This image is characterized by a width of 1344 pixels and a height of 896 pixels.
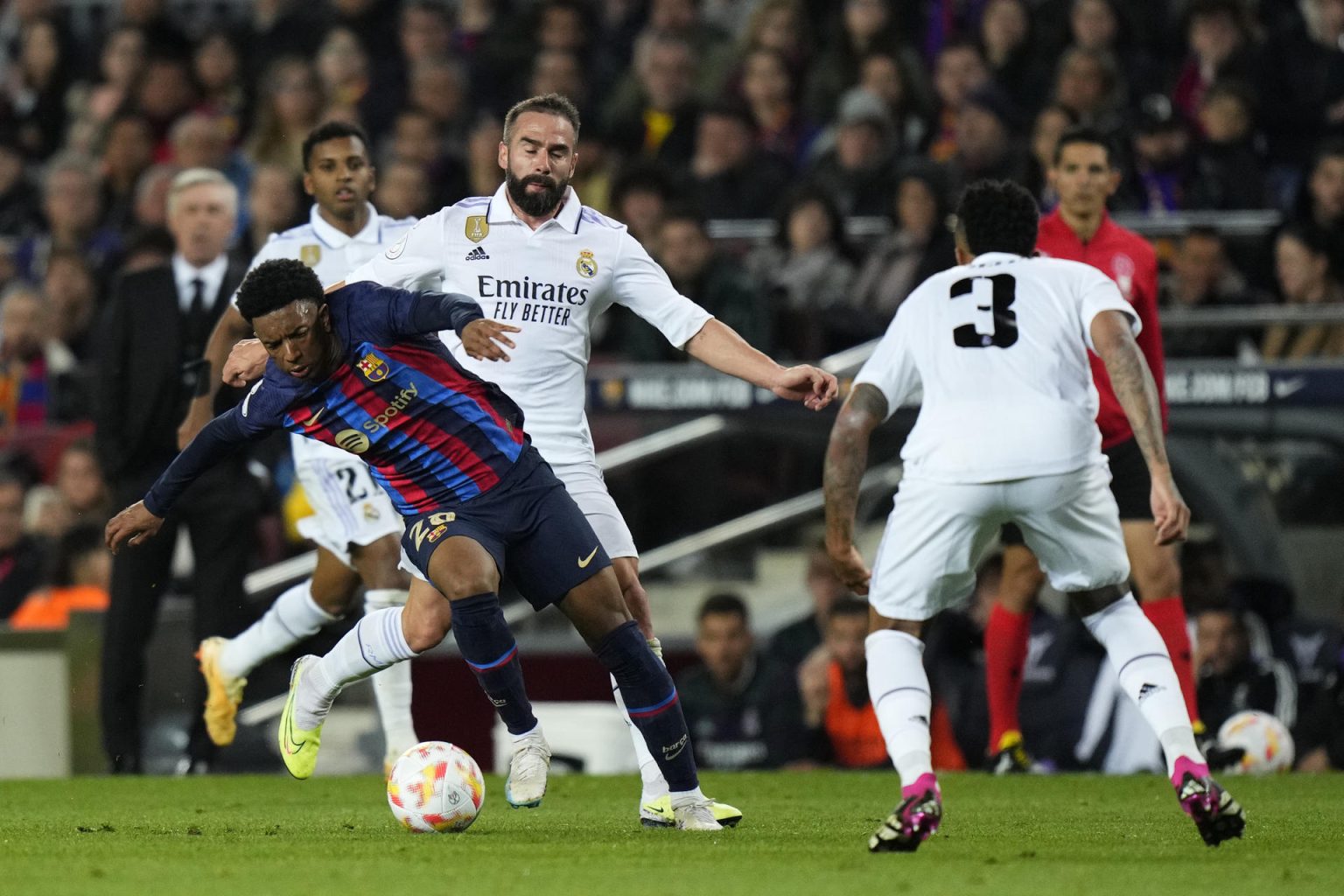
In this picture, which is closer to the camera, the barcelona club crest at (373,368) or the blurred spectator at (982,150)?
the barcelona club crest at (373,368)

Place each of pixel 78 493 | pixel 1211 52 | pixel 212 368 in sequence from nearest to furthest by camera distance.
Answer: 1. pixel 212 368
2. pixel 78 493
3. pixel 1211 52

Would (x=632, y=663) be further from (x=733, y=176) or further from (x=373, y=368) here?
(x=733, y=176)

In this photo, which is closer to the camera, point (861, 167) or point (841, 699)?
point (841, 699)

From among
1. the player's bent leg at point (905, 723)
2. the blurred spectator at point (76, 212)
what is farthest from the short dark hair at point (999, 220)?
the blurred spectator at point (76, 212)

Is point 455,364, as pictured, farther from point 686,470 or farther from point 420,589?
point 686,470

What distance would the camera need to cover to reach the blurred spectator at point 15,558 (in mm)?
12812

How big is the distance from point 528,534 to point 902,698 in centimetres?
126

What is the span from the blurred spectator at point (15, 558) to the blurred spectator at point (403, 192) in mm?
2724

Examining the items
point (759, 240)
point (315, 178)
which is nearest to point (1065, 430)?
point (315, 178)

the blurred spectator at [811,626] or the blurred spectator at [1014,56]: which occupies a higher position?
the blurred spectator at [1014,56]

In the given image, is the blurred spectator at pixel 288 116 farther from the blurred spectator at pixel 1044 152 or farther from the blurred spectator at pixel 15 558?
the blurred spectator at pixel 1044 152

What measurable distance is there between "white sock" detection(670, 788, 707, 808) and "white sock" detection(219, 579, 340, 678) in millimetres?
2663

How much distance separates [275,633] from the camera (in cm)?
916

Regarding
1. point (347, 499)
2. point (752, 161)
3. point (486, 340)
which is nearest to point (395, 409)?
point (486, 340)
